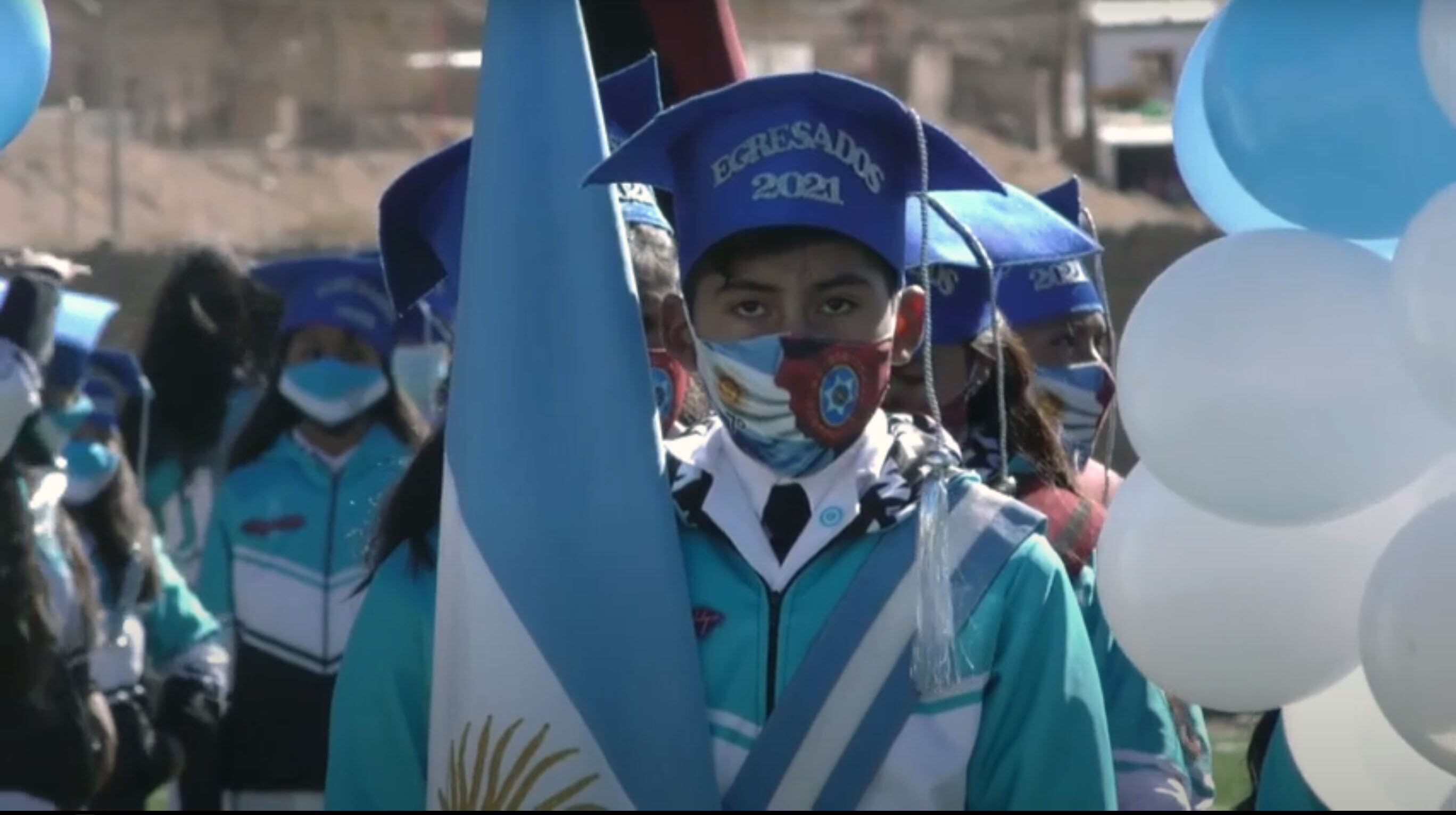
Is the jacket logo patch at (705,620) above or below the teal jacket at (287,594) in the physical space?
above

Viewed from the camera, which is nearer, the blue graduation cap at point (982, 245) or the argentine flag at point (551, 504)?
the argentine flag at point (551, 504)

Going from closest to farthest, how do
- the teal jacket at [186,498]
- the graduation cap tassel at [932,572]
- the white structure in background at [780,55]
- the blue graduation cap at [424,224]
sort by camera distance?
the graduation cap tassel at [932,572]
the blue graduation cap at [424,224]
the teal jacket at [186,498]
the white structure in background at [780,55]

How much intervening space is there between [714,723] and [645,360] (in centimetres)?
47

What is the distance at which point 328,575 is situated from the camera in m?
7.30

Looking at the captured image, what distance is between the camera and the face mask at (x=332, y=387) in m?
7.40

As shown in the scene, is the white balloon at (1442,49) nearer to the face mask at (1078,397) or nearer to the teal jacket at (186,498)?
the face mask at (1078,397)

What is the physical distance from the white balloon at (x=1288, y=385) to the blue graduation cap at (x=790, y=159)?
1.15 feet

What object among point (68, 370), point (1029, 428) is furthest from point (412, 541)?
point (68, 370)

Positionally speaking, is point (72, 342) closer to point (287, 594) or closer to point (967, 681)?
point (287, 594)

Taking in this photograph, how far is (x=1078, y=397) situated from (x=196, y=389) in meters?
4.04

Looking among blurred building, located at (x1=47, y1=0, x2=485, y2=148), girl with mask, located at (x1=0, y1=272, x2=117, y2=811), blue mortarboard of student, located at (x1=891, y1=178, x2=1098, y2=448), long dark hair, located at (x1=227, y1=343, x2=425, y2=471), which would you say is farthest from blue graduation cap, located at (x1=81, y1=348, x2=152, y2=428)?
blurred building, located at (x1=47, y1=0, x2=485, y2=148)

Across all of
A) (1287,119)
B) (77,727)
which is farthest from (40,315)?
(1287,119)

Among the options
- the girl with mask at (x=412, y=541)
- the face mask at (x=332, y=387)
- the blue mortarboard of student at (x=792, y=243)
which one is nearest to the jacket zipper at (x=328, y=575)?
Result: the face mask at (x=332, y=387)

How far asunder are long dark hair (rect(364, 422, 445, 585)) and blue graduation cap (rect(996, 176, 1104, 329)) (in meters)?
1.78
